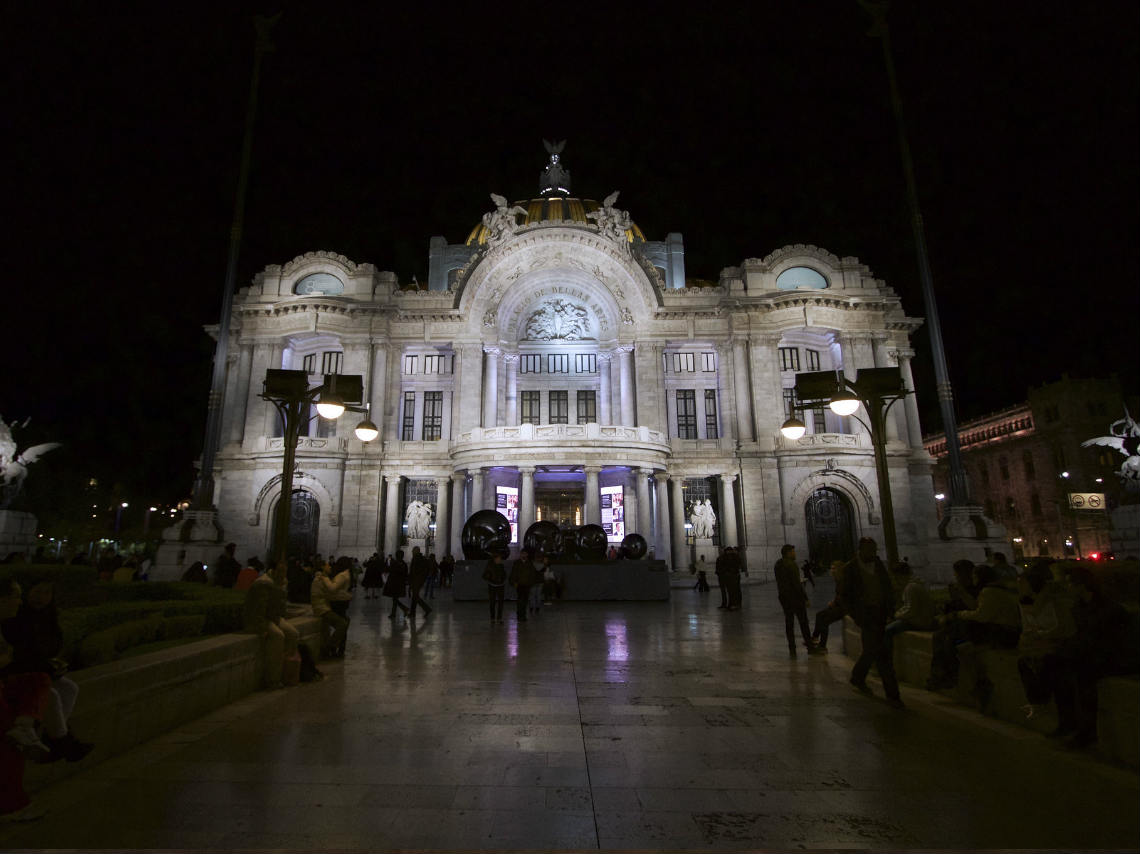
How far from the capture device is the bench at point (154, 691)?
5.31m

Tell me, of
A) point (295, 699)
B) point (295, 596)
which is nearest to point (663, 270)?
point (295, 596)

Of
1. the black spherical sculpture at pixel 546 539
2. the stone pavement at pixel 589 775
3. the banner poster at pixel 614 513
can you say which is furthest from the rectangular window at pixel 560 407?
the stone pavement at pixel 589 775

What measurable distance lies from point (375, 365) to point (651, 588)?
23.1m

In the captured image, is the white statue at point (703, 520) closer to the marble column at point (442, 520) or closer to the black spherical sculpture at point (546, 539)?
the black spherical sculpture at point (546, 539)

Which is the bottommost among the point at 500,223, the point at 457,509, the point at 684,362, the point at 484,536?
the point at 484,536

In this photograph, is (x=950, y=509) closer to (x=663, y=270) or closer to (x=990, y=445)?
(x=663, y=270)

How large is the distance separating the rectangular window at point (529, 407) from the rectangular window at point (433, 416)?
4950 mm

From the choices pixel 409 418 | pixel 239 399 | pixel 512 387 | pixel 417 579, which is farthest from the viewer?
pixel 512 387

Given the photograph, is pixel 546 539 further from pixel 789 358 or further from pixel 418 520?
Answer: pixel 789 358

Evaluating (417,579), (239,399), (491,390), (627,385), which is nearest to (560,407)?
Answer: (627,385)

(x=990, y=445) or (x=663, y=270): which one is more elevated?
(x=663, y=270)

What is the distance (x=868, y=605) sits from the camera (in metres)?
7.87

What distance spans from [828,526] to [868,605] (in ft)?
94.2

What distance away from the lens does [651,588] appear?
2155 cm
